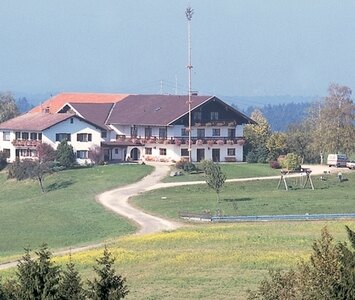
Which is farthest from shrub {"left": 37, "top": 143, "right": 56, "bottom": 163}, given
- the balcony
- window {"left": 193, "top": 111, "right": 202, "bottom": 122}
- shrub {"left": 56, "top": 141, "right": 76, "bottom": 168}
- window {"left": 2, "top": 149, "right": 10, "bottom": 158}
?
window {"left": 193, "top": 111, "right": 202, "bottom": 122}

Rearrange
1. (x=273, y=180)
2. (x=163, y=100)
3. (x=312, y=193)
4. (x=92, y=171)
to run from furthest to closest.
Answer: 1. (x=163, y=100)
2. (x=92, y=171)
3. (x=273, y=180)
4. (x=312, y=193)

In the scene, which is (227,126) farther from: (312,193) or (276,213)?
(276,213)

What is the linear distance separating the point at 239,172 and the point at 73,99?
3092 cm

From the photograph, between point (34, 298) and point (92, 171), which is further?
point (92, 171)

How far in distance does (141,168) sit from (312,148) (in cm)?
1512

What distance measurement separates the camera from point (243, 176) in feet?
229

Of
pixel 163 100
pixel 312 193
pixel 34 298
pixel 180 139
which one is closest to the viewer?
pixel 34 298

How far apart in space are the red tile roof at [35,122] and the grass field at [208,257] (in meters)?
31.3

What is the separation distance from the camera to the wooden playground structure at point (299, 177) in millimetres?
65838

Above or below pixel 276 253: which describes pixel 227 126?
above

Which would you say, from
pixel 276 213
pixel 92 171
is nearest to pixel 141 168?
pixel 92 171

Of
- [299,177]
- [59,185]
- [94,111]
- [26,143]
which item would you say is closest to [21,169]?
[59,185]

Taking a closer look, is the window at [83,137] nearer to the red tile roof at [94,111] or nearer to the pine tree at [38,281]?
the red tile roof at [94,111]

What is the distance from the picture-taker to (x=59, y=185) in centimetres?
6994
